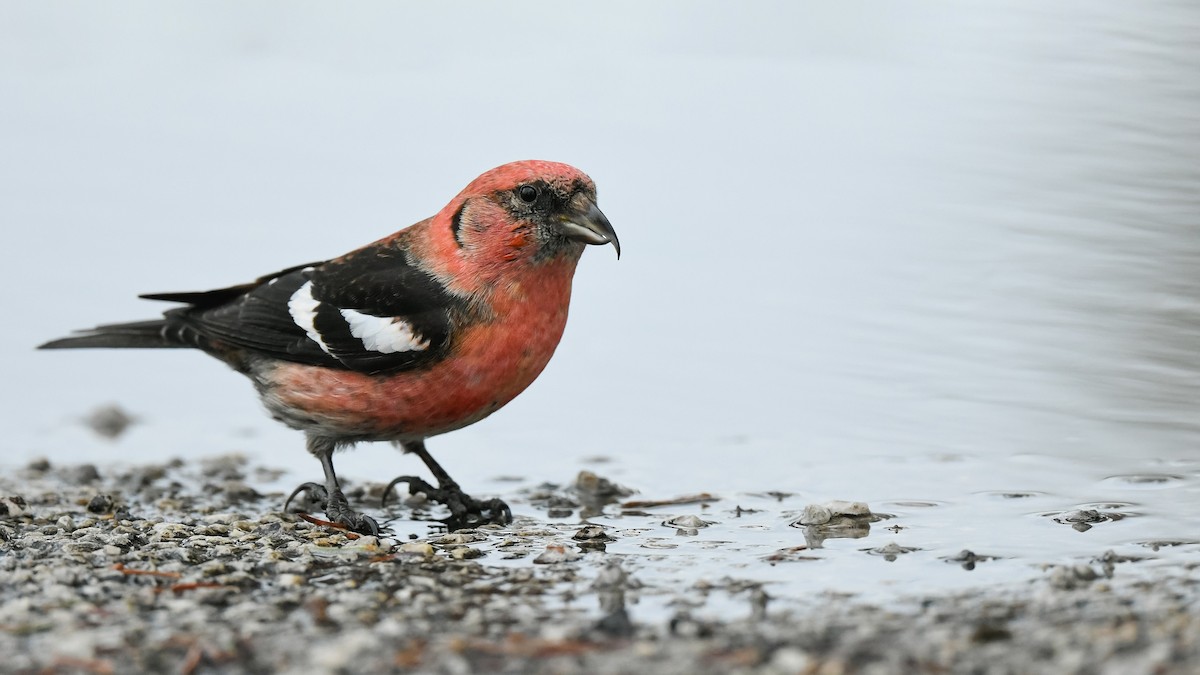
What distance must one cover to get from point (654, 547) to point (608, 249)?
18.2ft

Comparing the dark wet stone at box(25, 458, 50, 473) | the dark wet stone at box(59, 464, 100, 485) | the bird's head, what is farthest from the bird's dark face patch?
the dark wet stone at box(25, 458, 50, 473)

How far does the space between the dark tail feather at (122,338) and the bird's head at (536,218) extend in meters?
1.72

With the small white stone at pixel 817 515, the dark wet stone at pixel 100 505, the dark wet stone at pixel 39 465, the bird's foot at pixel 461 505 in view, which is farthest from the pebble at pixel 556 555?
the dark wet stone at pixel 39 465

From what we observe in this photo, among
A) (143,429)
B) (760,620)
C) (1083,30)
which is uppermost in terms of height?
(1083,30)

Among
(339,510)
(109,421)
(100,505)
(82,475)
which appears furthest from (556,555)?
(109,421)

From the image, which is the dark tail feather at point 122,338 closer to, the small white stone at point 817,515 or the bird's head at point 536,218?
the bird's head at point 536,218

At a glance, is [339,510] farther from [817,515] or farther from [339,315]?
[817,515]

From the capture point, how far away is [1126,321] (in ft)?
22.5

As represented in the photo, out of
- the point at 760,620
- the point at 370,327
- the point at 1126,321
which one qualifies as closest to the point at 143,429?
the point at 370,327

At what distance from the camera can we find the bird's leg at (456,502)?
5.15 meters

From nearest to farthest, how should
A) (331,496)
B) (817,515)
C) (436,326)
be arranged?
(817,515) → (436,326) → (331,496)

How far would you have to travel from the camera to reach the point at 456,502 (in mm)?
5254

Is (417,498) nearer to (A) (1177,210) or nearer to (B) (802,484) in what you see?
(B) (802,484)

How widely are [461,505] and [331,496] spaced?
501mm
